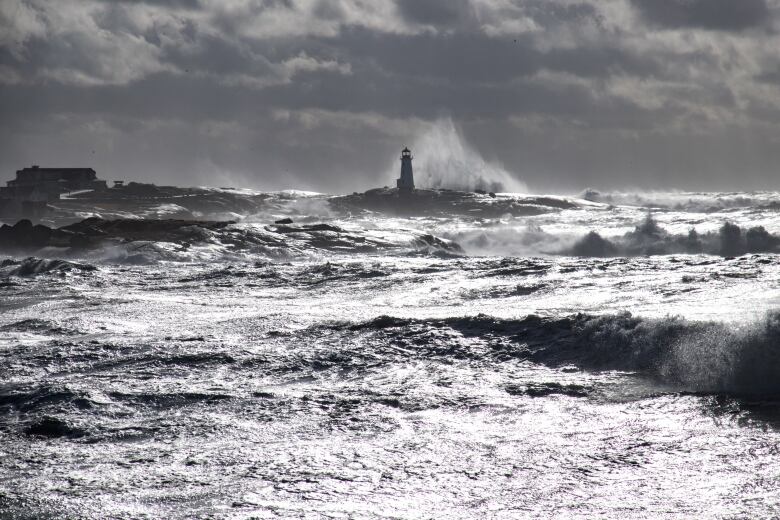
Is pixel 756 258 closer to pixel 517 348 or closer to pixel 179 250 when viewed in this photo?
pixel 517 348

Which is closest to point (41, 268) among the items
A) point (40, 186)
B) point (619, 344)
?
point (619, 344)

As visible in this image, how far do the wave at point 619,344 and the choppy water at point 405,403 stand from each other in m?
0.04

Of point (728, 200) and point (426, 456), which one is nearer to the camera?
point (426, 456)

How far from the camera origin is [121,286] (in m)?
26.1

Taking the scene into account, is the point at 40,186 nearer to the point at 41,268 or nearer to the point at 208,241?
the point at 208,241

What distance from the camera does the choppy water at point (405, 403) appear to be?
24.8 ft

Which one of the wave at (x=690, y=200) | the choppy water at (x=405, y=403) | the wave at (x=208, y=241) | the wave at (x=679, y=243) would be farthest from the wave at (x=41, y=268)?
the wave at (x=690, y=200)

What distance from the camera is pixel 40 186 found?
86.1 meters

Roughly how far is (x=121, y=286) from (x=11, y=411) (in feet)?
52.5

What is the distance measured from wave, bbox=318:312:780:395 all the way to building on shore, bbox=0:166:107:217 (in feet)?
219

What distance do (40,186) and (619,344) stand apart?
82089mm

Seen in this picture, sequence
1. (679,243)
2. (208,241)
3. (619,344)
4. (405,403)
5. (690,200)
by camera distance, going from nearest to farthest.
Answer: (405,403), (619,344), (679,243), (208,241), (690,200)

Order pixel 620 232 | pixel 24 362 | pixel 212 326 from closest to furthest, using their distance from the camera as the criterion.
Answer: pixel 24 362 < pixel 212 326 < pixel 620 232

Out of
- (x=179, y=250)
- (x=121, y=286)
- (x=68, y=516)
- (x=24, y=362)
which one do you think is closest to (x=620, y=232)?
(x=179, y=250)
